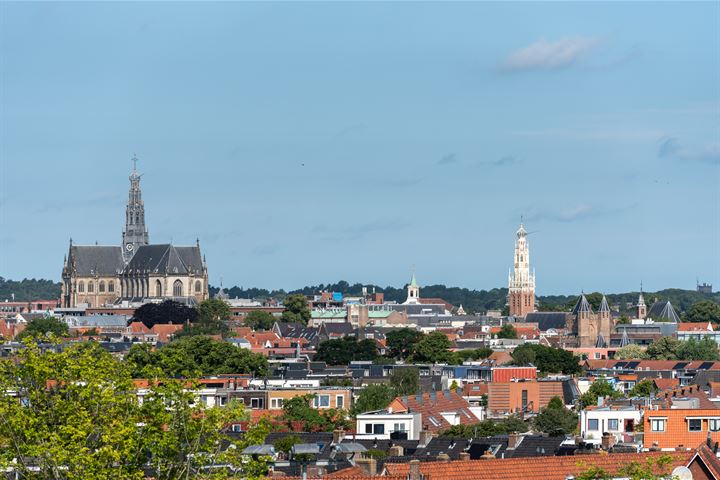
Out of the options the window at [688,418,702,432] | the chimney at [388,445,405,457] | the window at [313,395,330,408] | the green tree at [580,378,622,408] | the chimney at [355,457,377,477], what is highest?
the green tree at [580,378,622,408]

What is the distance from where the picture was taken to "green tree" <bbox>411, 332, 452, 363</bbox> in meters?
156

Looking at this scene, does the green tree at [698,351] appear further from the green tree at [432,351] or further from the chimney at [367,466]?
the chimney at [367,466]

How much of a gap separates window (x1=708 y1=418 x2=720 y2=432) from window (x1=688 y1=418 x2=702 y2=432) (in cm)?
29

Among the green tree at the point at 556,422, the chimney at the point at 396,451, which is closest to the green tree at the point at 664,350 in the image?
the green tree at the point at 556,422

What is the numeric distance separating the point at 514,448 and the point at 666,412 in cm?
628

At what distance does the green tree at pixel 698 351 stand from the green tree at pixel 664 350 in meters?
0.58

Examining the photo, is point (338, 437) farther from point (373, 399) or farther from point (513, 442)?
point (373, 399)

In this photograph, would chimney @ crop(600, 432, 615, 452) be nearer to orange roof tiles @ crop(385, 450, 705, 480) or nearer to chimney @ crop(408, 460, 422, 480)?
orange roof tiles @ crop(385, 450, 705, 480)

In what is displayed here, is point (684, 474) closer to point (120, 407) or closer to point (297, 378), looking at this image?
point (120, 407)

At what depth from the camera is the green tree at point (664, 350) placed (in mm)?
173962

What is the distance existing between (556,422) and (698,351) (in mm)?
91716

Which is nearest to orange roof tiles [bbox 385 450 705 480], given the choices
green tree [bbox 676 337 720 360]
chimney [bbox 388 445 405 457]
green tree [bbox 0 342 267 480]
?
green tree [bbox 0 342 267 480]

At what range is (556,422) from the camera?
81.8 meters

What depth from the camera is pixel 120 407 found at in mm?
33750
